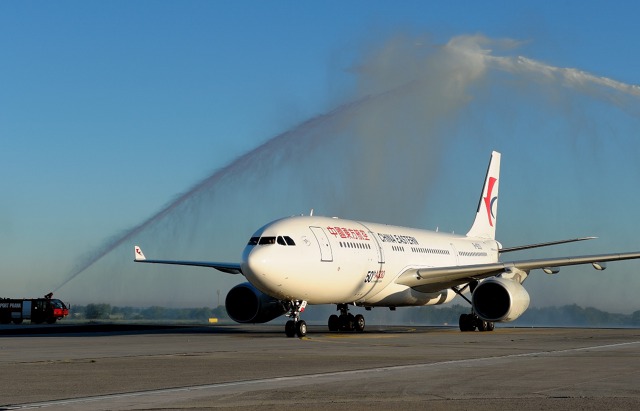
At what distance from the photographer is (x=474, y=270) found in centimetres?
3950

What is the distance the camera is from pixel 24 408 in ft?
38.8

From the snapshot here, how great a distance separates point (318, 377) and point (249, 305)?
2386 cm

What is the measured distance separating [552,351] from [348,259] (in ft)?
43.0

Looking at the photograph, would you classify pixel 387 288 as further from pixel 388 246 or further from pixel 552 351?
pixel 552 351

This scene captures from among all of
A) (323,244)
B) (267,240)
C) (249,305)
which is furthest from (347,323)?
(267,240)

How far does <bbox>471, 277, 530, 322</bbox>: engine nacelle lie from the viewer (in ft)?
123

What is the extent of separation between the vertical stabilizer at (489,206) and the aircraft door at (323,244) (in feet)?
62.0

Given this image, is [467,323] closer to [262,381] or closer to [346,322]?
[346,322]

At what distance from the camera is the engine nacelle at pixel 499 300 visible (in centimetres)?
3744

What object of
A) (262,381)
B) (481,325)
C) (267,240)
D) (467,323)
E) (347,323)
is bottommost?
(262,381)

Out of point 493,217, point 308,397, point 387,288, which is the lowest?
point 308,397

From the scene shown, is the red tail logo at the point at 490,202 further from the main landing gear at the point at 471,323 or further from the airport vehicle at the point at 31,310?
the airport vehicle at the point at 31,310

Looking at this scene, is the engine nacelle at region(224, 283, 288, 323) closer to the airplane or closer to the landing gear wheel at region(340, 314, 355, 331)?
the airplane

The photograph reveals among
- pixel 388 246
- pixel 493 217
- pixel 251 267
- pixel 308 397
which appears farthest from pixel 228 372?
pixel 493 217
